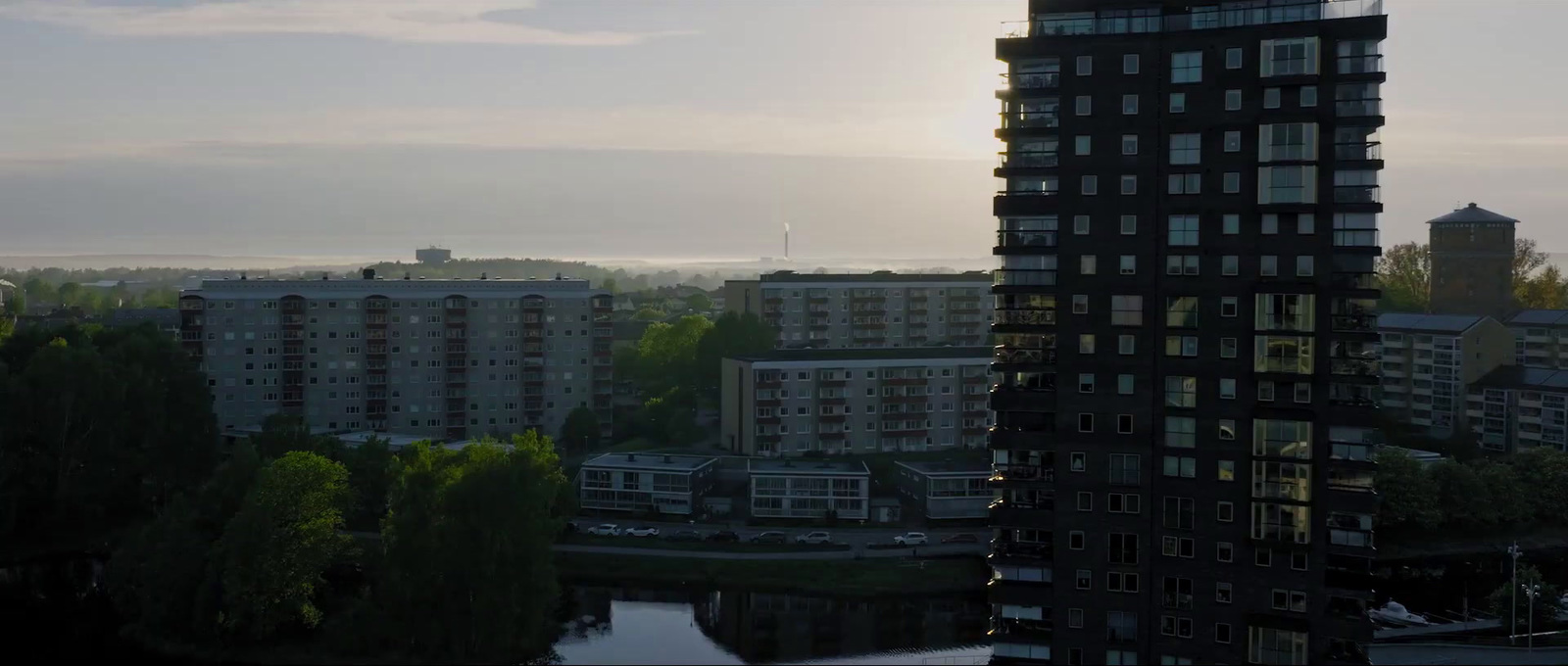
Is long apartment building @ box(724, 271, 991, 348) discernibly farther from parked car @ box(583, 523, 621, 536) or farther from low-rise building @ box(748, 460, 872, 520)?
parked car @ box(583, 523, 621, 536)

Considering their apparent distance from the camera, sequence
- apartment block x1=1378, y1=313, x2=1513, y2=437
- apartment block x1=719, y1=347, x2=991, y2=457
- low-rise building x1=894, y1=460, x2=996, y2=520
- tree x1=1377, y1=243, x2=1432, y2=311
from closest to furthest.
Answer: low-rise building x1=894, y1=460, x2=996, y2=520, apartment block x1=719, y1=347, x2=991, y2=457, apartment block x1=1378, y1=313, x2=1513, y2=437, tree x1=1377, y1=243, x2=1432, y2=311

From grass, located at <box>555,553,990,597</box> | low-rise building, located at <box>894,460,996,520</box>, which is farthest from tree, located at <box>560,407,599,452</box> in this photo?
low-rise building, located at <box>894,460,996,520</box>

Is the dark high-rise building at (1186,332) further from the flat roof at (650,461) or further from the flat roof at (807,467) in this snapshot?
the flat roof at (650,461)

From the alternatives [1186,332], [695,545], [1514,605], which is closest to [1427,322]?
[1514,605]

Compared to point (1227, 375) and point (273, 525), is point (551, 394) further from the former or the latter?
point (1227, 375)

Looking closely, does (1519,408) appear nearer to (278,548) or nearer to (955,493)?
(955,493)

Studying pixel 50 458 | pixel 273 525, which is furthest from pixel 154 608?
pixel 50 458

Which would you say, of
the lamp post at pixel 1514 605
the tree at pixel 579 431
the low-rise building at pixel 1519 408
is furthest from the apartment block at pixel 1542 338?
the tree at pixel 579 431
